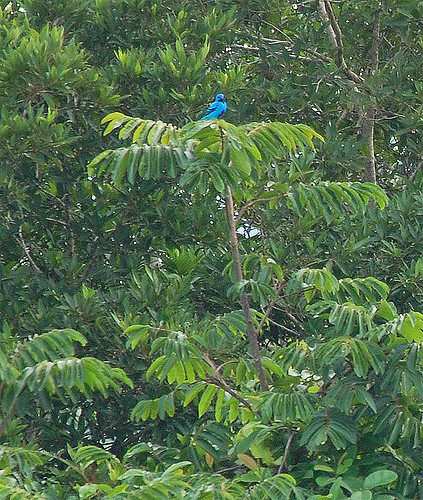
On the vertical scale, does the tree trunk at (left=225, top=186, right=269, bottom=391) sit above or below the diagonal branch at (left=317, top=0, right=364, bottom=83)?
above

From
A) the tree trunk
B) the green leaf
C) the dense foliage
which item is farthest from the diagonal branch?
the green leaf

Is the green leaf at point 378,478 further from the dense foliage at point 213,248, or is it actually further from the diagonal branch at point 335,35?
the diagonal branch at point 335,35

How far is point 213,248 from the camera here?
6.42 metres

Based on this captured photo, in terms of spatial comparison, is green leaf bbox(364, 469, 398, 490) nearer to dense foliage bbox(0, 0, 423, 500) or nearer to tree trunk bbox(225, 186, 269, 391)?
dense foliage bbox(0, 0, 423, 500)

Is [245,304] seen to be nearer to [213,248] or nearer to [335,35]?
[213,248]

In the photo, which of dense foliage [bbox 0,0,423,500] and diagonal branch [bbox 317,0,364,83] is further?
diagonal branch [bbox 317,0,364,83]

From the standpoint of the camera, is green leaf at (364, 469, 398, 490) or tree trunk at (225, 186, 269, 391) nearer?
green leaf at (364, 469, 398, 490)

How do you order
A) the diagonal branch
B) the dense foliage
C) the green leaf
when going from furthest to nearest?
the diagonal branch < the dense foliage < the green leaf

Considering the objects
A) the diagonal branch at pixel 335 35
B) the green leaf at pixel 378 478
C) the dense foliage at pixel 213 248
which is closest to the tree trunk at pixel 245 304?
the dense foliage at pixel 213 248

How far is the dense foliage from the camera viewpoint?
369 cm

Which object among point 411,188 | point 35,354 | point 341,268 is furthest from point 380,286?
point 411,188

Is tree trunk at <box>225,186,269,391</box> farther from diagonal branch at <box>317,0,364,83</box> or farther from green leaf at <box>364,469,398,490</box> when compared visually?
diagonal branch at <box>317,0,364,83</box>

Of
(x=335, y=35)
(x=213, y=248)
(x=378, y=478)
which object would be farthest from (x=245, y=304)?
(x=335, y=35)

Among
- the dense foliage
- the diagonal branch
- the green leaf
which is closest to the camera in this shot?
the green leaf
